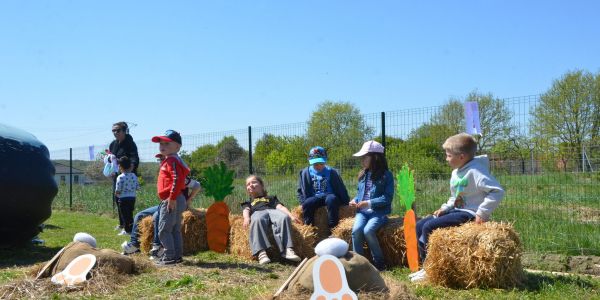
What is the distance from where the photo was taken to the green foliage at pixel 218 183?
830 cm

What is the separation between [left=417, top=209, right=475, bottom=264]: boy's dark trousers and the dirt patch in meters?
1.34

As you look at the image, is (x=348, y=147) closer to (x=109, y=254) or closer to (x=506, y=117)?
(x=506, y=117)

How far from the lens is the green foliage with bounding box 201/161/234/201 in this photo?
8.30m

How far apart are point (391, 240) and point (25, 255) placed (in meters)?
4.65

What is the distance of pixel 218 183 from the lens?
27.4 ft

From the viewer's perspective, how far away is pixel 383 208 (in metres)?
6.55

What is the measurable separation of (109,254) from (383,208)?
2.92m

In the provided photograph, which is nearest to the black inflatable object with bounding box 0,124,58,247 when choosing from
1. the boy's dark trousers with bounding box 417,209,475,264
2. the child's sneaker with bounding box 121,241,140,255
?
the child's sneaker with bounding box 121,241,140,255

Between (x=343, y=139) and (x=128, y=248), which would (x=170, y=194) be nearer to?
(x=128, y=248)

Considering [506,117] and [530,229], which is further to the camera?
[506,117]

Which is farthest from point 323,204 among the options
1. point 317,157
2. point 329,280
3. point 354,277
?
point 329,280

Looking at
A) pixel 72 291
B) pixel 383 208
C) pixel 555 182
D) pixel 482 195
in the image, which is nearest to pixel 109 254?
pixel 72 291

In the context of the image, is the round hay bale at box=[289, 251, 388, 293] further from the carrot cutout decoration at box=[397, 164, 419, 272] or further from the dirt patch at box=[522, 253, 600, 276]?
the dirt patch at box=[522, 253, 600, 276]

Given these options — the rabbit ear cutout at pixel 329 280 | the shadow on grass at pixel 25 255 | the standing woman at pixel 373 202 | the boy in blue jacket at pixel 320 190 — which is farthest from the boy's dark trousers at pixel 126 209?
the rabbit ear cutout at pixel 329 280
